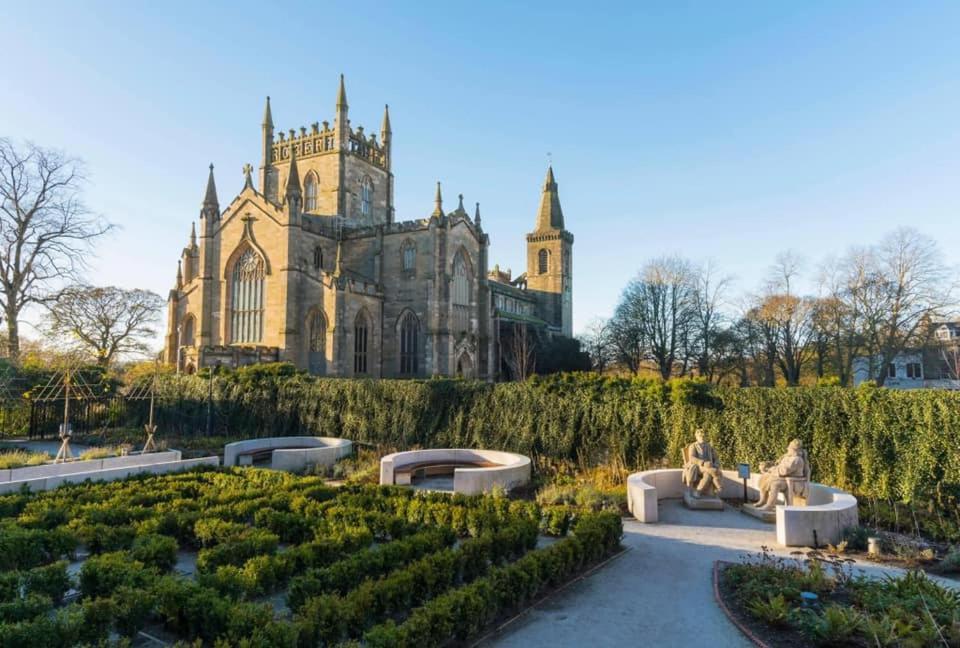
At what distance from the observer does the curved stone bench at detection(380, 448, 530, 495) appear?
14.2 m

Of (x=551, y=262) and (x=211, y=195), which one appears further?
(x=551, y=262)

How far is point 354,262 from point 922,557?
38.1 metres

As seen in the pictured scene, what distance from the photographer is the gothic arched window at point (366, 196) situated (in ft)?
155

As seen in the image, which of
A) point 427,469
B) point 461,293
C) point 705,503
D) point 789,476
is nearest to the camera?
point 789,476

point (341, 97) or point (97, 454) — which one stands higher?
point (341, 97)

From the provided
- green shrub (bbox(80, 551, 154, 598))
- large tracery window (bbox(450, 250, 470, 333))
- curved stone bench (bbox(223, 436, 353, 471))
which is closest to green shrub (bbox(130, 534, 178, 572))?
green shrub (bbox(80, 551, 154, 598))

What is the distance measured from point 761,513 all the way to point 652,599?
218 inches

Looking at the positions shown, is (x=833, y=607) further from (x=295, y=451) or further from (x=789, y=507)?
(x=295, y=451)

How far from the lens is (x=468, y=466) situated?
17828mm

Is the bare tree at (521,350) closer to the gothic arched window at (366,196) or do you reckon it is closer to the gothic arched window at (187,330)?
the gothic arched window at (366,196)

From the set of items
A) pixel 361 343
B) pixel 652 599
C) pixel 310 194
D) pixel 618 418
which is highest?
pixel 310 194

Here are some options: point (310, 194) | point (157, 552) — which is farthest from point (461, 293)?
point (157, 552)

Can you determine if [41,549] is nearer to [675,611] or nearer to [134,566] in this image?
[134,566]

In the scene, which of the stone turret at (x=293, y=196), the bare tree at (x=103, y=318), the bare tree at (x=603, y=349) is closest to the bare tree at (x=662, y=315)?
the bare tree at (x=603, y=349)
